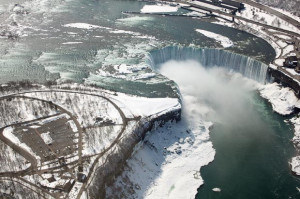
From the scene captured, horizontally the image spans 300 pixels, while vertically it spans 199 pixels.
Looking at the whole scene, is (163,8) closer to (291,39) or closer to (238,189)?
(291,39)

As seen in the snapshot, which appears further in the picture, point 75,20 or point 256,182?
point 75,20

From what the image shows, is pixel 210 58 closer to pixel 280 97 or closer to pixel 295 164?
pixel 280 97

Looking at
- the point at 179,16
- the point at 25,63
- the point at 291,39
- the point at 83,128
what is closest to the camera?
the point at 83,128

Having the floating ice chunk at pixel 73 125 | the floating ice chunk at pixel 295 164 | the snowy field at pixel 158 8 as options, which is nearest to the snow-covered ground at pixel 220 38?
the snowy field at pixel 158 8

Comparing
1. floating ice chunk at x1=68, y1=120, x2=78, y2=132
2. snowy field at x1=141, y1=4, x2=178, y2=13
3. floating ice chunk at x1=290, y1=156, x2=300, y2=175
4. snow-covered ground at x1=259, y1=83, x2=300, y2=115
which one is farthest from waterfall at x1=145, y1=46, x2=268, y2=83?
snowy field at x1=141, y1=4, x2=178, y2=13

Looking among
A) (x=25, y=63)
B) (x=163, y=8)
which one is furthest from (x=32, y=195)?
(x=163, y=8)

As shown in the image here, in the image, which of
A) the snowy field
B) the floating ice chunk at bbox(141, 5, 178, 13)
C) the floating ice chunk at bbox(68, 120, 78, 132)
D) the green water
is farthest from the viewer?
the floating ice chunk at bbox(141, 5, 178, 13)

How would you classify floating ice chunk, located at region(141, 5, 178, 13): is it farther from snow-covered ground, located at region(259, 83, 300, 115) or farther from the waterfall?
snow-covered ground, located at region(259, 83, 300, 115)

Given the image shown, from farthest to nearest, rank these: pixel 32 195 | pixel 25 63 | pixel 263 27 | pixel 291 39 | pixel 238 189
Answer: pixel 263 27 → pixel 291 39 → pixel 25 63 → pixel 238 189 → pixel 32 195
